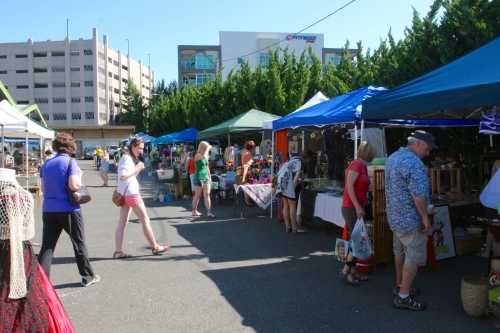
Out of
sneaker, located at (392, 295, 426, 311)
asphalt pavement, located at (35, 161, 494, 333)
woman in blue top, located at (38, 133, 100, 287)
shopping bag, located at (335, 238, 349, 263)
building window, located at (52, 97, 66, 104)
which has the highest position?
building window, located at (52, 97, 66, 104)

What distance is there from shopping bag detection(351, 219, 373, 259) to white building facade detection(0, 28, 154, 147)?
77.6 metres

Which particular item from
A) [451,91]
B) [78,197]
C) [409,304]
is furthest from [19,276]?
[451,91]

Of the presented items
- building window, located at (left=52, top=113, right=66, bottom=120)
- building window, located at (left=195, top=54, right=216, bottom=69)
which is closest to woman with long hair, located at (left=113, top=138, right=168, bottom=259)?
building window, located at (left=195, top=54, right=216, bottom=69)

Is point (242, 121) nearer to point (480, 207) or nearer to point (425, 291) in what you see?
point (480, 207)

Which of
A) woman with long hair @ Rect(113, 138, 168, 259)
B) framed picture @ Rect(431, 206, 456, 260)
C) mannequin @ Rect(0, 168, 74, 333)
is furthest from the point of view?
woman with long hair @ Rect(113, 138, 168, 259)

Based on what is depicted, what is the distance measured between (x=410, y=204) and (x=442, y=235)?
2.33 metres

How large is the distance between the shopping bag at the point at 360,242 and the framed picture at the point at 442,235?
1466 mm

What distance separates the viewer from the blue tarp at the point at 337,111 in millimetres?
6750

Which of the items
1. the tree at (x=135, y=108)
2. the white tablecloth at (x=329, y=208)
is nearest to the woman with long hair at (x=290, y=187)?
the white tablecloth at (x=329, y=208)

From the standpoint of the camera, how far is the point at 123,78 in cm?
Answer: 8831

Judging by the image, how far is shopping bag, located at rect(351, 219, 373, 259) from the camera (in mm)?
5004

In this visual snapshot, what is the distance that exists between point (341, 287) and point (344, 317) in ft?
2.93

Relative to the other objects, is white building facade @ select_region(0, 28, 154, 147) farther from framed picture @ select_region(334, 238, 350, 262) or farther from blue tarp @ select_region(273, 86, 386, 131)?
framed picture @ select_region(334, 238, 350, 262)

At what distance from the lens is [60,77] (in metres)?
78.9
